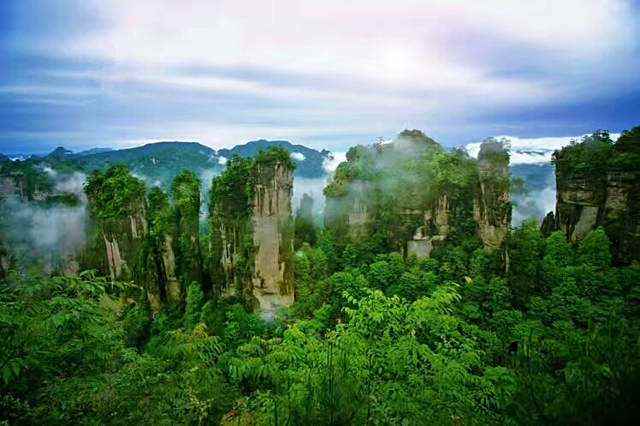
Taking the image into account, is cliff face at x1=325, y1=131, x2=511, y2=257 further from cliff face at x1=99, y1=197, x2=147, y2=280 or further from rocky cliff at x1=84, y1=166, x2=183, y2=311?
cliff face at x1=99, y1=197, x2=147, y2=280

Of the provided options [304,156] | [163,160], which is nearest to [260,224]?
[163,160]

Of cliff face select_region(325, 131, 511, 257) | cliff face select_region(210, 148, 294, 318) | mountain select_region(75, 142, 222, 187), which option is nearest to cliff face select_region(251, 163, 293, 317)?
cliff face select_region(210, 148, 294, 318)

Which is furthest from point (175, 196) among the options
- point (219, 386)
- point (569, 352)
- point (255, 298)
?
point (569, 352)

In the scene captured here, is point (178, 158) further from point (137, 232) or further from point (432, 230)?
point (432, 230)

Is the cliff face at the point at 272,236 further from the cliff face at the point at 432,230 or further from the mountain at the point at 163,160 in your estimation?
the mountain at the point at 163,160

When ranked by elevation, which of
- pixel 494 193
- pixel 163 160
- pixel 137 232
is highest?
pixel 163 160

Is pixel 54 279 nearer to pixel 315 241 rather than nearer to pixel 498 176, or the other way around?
pixel 498 176

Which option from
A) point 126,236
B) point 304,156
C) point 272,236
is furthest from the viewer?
point 304,156
